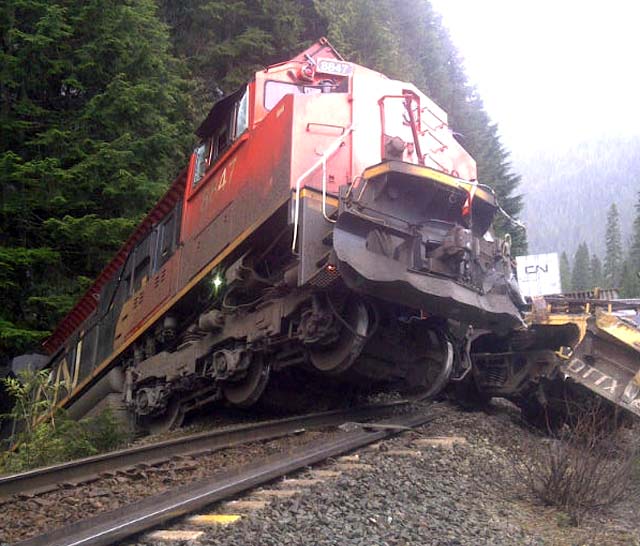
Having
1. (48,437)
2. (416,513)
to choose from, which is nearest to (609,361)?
(416,513)

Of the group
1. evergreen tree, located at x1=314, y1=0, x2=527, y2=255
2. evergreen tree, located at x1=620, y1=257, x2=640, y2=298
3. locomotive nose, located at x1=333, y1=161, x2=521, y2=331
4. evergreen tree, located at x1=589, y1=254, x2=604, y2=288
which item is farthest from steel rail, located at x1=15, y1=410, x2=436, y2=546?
evergreen tree, located at x1=589, y1=254, x2=604, y2=288

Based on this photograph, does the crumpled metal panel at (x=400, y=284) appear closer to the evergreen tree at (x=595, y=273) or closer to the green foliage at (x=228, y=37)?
the green foliage at (x=228, y=37)

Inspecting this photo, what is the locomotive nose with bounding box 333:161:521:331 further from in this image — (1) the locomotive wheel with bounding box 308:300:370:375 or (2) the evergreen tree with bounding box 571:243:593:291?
(2) the evergreen tree with bounding box 571:243:593:291

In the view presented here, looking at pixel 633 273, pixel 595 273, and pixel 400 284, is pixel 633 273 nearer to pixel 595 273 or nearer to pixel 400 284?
pixel 595 273

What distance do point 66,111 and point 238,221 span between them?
11.8 meters

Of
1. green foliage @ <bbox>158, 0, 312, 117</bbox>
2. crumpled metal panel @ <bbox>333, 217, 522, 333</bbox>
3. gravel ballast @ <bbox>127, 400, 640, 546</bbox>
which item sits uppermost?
green foliage @ <bbox>158, 0, 312, 117</bbox>

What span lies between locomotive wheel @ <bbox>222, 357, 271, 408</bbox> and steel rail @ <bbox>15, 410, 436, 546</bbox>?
1.67 meters

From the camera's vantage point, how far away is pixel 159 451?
550 cm

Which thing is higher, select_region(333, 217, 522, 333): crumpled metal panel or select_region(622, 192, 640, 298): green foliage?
select_region(622, 192, 640, 298): green foliage

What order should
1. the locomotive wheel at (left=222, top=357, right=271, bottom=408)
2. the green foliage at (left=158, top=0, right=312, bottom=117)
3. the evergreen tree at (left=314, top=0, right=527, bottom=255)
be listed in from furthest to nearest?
1. the evergreen tree at (left=314, top=0, right=527, bottom=255)
2. the green foliage at (left=158, top=0, right=312, bottom=117)
3. the locomotive wheel at (left=222, top=357, right=271, bottom=408)

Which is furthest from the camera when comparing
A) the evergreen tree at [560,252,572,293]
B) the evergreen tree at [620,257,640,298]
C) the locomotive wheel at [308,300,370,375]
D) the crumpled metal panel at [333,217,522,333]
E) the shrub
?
the evergreen tree at [560,252,572,293]

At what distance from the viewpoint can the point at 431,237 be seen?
5.75 meters

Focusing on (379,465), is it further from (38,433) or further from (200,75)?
(200,75)

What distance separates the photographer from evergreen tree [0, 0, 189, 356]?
46.2 ft
